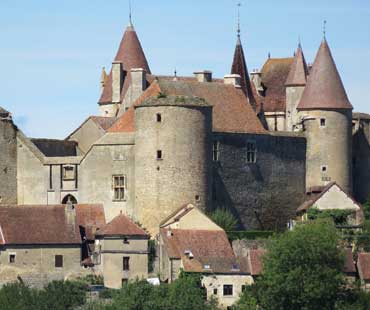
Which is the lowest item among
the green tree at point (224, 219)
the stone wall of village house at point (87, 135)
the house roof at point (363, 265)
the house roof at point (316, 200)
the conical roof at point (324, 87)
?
the house roof at point (363, 265)

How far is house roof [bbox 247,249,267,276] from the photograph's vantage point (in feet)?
318

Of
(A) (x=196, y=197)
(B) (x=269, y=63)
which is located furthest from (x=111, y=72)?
(A) (x=196, y=197)

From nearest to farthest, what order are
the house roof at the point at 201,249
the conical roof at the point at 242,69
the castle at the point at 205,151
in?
1. the house roof at the point at 201,249
2. the castle at the point at 205,151
3. the conical roof at the point at 242,69

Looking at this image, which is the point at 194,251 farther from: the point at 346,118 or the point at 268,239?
the point at 346,118

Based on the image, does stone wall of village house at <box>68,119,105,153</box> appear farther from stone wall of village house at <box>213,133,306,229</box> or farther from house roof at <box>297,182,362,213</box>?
house roof at <box>297,182,362,213</box>

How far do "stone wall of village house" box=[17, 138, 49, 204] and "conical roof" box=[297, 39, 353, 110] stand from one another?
1210cm

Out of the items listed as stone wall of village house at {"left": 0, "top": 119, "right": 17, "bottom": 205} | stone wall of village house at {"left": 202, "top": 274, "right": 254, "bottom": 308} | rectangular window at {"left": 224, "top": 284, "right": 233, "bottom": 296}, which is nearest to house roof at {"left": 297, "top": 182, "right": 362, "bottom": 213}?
stone wall of village house at {"left": 202, "top": 274, "right": 254, "bottom": 308}

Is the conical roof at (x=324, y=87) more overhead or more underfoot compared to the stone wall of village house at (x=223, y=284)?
more overhead

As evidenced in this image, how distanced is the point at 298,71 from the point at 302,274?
69.4ft

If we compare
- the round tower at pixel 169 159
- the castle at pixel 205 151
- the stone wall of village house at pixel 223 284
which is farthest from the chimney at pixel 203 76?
the stone wall of village house at pixel 223 284

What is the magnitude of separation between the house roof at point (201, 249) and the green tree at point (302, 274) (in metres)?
1.97

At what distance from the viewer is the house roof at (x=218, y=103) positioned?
105m

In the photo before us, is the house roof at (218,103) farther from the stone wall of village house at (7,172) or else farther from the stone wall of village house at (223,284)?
the stone wall of village house at (223,284)

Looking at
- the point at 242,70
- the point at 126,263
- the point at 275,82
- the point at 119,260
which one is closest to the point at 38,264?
the point at 119,260
